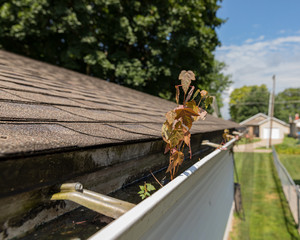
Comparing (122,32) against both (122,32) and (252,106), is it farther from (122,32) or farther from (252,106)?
(252,106)

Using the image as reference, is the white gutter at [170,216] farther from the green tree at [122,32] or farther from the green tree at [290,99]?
the green tree at [290,99]

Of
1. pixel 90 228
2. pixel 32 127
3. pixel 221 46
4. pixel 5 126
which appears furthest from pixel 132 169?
pixel 221 46

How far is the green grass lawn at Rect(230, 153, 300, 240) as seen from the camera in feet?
22.6

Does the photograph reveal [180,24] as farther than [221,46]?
No

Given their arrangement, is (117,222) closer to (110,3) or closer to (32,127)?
(32,127)

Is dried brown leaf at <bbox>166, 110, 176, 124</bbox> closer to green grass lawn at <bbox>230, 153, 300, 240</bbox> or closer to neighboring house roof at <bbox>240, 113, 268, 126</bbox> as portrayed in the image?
green grass lawn at <bbox>230, 153, 300, 240</bbox>

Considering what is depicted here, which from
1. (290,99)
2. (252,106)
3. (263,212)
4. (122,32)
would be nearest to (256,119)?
(252,106)

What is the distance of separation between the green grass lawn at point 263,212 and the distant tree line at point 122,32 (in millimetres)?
5632

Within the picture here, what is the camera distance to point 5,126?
112 cm

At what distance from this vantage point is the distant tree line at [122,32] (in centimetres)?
1126

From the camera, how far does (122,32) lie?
12172 mm

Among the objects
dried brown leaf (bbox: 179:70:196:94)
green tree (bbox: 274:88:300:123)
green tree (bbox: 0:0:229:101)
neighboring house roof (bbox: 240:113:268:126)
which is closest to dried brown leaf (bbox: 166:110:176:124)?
dried brown leaf (bbox: 179:70:196:94)

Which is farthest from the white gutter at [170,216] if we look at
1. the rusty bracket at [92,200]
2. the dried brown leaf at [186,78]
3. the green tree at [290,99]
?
the green tree at [290,99]

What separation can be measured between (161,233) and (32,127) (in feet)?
3.98
